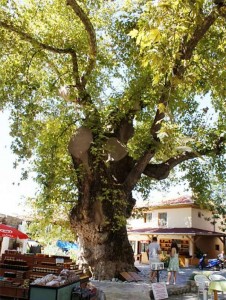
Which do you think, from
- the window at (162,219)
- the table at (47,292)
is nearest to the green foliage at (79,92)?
the table at (47,292)

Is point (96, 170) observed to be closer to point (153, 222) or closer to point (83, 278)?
point (83, 278)

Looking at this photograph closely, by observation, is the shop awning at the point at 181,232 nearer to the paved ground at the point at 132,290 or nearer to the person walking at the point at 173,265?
the person walking at the point at 173,265

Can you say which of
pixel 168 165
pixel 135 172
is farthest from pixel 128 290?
pixel 168 165

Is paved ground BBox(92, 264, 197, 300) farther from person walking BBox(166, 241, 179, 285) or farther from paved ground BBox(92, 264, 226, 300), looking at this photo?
person walking BBox(166, 241, 179, 285)

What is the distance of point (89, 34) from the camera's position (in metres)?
11.9

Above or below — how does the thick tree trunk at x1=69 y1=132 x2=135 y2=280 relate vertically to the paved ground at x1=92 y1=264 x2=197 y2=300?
above

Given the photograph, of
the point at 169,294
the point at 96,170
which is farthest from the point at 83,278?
the point at 96,170

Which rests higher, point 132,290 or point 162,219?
point 162,219

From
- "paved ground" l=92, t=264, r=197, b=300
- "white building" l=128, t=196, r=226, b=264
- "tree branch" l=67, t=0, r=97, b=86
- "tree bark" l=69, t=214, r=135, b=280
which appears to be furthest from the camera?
"white building" l=128, t=196, r=226, b=264

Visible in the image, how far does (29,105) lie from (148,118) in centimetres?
629

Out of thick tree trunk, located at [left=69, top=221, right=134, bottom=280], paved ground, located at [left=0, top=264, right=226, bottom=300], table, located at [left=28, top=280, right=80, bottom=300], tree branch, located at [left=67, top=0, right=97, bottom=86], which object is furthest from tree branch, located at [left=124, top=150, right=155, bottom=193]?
table, located at [left=28, top=280, right=80, bottom=300]

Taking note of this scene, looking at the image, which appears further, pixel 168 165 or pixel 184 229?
pixel 184 229

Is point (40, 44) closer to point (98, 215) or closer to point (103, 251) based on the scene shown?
point (98, 215)

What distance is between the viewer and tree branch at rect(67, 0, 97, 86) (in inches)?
418
